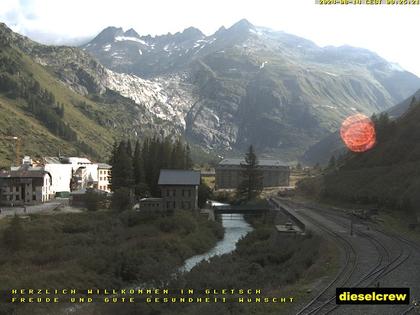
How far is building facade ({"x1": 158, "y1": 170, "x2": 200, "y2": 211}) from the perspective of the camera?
322 feet

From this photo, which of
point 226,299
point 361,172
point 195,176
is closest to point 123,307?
point 226,299

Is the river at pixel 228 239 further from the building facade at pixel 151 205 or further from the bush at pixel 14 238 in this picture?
the bush at pixel 14 238

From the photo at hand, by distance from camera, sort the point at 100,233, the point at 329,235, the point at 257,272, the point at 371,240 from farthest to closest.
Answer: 1. the point at 100,233
2. the point at 329,235
3. the point at 371,240
4. the point at 257,272

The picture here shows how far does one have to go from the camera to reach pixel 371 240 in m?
58.4

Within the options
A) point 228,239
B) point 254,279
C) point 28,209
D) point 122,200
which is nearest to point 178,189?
point 122,200

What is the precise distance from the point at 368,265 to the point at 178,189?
60.4 meters

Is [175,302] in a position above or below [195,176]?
below

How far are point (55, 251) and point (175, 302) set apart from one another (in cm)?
3239

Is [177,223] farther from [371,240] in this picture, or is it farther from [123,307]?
[123,307]

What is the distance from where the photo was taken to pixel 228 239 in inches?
3553

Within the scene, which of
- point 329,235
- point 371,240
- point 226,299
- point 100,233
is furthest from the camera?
A: point 100,233

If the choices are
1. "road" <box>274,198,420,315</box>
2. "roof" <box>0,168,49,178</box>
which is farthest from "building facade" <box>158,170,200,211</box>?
"roof" <box>0,168,49,178</box>

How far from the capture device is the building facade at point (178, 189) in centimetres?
9812

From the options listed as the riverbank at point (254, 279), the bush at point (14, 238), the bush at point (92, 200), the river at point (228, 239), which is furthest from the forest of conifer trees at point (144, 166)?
the riverbank at point (254, 279)
